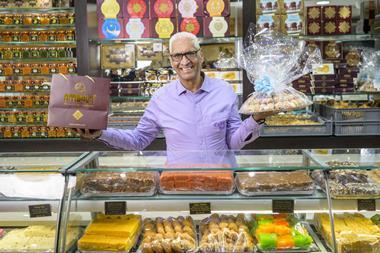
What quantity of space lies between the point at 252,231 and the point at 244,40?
2.76 metres

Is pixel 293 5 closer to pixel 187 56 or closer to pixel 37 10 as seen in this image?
pixel 187 56

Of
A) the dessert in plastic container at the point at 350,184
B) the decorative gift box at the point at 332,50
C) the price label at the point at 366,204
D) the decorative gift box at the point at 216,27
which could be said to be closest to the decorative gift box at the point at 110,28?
the decorative gift box at the point at 216,27

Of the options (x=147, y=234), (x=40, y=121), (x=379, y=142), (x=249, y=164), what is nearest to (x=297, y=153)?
(x=249, y=164)

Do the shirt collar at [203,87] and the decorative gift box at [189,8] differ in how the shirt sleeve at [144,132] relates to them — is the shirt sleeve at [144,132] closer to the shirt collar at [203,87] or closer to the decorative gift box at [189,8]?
the shirt collar at [203,87]

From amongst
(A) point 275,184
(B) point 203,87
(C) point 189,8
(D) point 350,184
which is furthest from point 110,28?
(D) point 350,184

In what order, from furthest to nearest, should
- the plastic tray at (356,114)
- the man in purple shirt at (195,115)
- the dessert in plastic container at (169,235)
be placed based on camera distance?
the plastic tray at (356,114), the man in purple shirt at (195,115), the dessert in plastic container at (169,235)

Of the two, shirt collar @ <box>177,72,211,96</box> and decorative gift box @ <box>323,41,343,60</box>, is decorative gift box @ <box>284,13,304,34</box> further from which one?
shirt collar @ <box>177,72,211,96</box>

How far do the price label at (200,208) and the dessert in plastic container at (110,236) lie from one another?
0.32 meters

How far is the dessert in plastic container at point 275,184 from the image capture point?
2.17 metres

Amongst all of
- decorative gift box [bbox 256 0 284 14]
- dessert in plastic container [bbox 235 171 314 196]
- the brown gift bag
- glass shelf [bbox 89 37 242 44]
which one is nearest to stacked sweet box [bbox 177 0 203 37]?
glass shelf [bbox 89 37 242 44]

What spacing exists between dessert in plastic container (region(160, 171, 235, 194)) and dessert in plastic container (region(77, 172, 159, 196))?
0.07 m

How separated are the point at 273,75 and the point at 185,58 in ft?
1.91

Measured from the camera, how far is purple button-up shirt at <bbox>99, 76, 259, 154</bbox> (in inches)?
118

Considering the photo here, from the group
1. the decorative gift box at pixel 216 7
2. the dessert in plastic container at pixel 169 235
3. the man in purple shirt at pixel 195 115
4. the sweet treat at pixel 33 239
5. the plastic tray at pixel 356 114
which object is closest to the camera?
the dessert in plastic container at pixel 169 235
